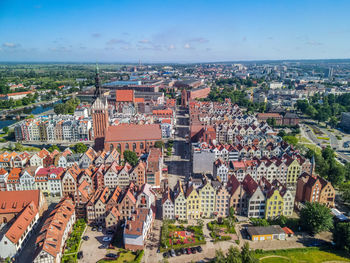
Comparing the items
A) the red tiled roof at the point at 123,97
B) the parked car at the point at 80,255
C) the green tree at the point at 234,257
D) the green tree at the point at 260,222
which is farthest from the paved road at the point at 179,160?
the red tiled roof at the point at 123,97

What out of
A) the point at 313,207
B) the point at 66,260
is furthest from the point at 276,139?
the point at 66,260

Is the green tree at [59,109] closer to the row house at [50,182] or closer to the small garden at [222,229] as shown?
the row house at [50,182]

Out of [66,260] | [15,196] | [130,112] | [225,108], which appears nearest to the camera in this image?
[66,260]

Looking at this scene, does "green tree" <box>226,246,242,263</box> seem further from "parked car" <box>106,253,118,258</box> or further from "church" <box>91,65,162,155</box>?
"church" <box>91,65,162,155</box>

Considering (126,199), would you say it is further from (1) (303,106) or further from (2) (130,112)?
(1) (303,106)

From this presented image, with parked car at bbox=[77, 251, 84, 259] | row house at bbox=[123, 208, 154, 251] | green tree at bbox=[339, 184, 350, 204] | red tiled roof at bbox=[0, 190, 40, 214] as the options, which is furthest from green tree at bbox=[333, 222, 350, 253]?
red tiled roof at bbox=[0, 190, 40, 214]

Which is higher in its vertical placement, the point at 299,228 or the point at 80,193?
the point at 80,193

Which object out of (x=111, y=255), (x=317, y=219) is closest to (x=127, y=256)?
(x=111, y=255)
